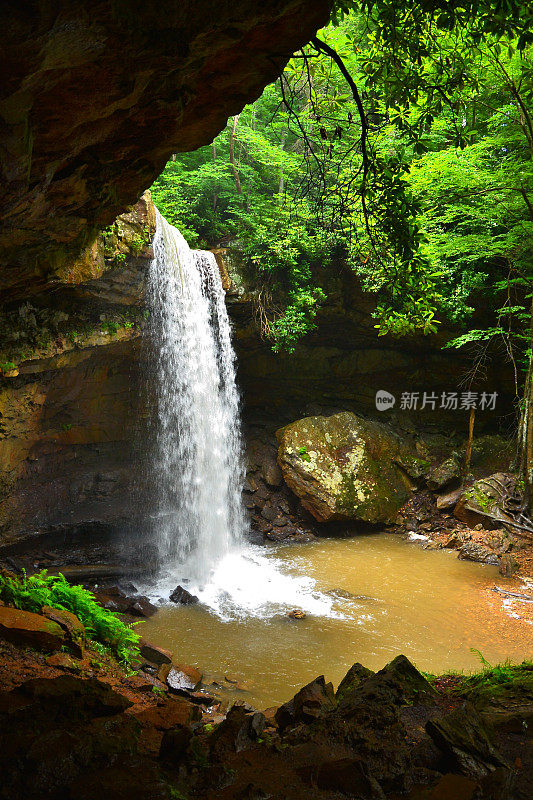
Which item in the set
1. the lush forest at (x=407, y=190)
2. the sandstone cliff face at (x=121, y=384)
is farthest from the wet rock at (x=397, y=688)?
the sandstone cliff face at (x=121, y=384)

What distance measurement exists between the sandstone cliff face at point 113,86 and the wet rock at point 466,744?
322cm

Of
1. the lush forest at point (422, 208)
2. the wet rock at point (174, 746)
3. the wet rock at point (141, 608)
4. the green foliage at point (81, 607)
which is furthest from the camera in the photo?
the lush forest at point (422, 208)

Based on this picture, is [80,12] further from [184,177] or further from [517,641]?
[184,177]

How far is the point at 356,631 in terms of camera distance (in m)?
6.61

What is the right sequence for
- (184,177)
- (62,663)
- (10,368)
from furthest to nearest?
(184,177) → (10,368) → (62,663)

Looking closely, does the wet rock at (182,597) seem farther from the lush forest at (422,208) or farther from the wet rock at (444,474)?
the wet rock at (444,474)

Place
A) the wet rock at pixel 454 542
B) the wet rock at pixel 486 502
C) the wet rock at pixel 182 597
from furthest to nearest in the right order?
1. the wet rock at pixel 454 542
2. the wet rock at pixel 486 502
3. the wet rock at pixel 182 597

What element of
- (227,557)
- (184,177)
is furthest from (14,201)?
(184,177)

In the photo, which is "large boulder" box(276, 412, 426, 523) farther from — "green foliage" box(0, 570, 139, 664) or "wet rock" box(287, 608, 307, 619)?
"green foliage" box(0, 570, 139, 664)

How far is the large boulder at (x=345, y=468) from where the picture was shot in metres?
11.2

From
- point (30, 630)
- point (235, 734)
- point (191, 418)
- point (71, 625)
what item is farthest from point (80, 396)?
point (235, 734)

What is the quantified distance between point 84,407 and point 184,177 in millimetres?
6662

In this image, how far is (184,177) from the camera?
12312 mm

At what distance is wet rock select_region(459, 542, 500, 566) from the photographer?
9241 millimetres
